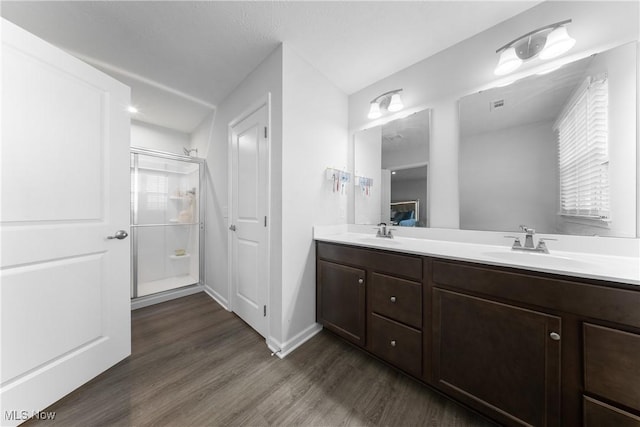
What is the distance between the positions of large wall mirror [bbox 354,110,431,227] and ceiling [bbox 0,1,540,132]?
548mm

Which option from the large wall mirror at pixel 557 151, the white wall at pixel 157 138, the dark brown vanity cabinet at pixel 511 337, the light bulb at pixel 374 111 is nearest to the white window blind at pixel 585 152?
the large wall mirror at pixel 557 151

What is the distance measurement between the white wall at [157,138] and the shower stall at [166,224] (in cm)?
69

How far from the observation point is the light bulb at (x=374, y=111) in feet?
6.66

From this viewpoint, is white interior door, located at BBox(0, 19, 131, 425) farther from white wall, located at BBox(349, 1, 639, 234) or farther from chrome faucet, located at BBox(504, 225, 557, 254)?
chrome faucet, located at BBox(504, 225, 557, 254)

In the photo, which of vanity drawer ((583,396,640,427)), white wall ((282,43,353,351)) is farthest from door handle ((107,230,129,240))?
vanity drawer ((583,396,640,427))

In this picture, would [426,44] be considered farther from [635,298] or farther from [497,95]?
[635,298]

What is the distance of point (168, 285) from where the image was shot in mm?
2840

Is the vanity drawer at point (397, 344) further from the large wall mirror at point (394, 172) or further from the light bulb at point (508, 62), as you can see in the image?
the light bulb at point (508, 62)

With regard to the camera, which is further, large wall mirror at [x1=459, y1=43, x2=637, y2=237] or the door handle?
the door handle

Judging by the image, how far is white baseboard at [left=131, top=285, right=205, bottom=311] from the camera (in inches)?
93.7

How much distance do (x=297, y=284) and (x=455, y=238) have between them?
4.28 ft

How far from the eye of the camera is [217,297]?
261 centimetres

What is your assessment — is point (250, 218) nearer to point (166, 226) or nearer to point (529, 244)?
point (166, 226)

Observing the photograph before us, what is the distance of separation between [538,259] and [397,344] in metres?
0.91
